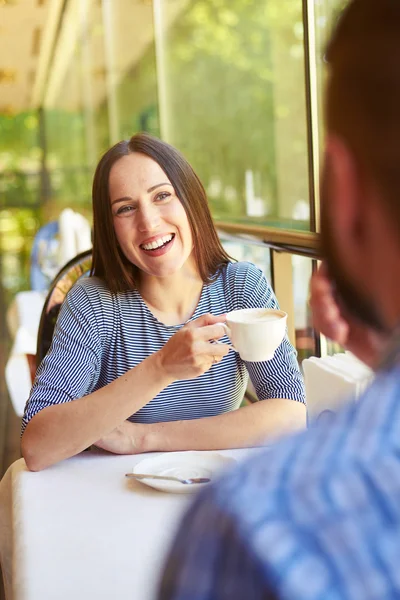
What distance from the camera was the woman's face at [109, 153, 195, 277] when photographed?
1.59 metres

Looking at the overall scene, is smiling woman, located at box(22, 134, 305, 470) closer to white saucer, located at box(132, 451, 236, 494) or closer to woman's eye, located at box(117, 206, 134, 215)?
woman's eye, located at box(117, 206, 134, 215)

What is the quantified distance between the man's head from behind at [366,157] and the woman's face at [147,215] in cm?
111

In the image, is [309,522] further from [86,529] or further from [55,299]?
[55,299]

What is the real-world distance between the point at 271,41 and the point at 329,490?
404 centimetres

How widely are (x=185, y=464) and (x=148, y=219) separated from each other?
1.80 ft

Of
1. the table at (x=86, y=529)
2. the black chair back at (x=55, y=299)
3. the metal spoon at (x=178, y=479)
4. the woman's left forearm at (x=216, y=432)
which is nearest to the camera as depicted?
the table at (x=86, y=529)

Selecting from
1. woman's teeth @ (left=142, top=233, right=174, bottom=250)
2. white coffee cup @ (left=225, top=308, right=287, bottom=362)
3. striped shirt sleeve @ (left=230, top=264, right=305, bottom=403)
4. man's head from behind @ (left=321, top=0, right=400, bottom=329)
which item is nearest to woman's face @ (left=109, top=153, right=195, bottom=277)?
woman's teeth @ (left=142, top=233, right=174, bottom=250)

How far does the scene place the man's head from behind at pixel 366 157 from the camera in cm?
43

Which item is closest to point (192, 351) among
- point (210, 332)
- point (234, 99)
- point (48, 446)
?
point (210, 332)

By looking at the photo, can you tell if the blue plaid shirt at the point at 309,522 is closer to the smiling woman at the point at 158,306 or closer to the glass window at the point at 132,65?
the smiling woman at the point at 158,306

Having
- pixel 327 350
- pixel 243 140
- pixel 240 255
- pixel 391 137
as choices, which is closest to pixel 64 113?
pixel 243 140

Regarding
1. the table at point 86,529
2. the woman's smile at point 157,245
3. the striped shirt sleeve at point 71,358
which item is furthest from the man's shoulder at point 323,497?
the woman's smile at point 157,245

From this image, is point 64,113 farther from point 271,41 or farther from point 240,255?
point 240,255

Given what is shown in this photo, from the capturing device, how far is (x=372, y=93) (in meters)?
0.43
